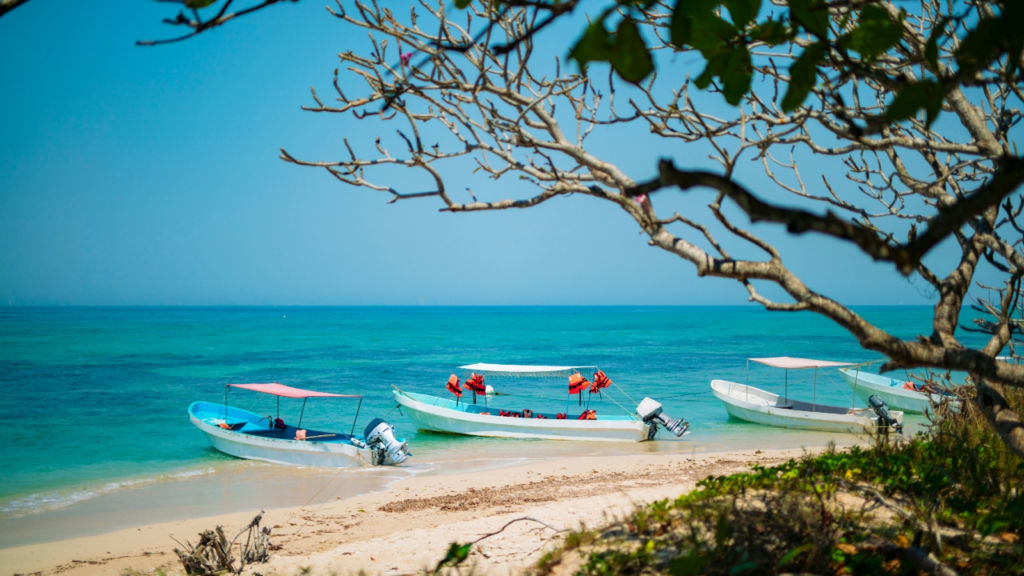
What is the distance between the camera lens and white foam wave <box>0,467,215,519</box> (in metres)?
11.8

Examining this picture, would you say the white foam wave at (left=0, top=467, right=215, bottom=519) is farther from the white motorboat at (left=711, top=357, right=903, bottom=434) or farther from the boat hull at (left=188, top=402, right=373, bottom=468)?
the white motorboat at (left=711, top=357, right=903, bottom=434)

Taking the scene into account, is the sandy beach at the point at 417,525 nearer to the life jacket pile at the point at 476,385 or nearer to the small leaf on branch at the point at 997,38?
the small leaf on branch at the point at 997,38

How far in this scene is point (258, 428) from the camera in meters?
17.7

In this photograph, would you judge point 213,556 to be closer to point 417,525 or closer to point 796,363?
point 417,525

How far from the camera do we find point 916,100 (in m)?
2.02

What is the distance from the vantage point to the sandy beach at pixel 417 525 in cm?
664

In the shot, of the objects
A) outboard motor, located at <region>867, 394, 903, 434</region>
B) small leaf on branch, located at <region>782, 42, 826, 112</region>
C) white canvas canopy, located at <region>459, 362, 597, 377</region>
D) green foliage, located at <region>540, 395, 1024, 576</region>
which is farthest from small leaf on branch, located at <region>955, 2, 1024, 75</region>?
outboard motor, located at <region>867, 394, 903, 434</region>

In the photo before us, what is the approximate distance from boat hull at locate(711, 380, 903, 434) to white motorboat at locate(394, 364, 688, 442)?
12.9ft

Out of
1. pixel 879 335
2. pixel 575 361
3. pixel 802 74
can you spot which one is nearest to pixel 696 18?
pixel 802 74

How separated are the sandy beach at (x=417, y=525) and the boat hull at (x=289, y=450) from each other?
173 cm

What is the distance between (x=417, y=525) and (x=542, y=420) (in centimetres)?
907

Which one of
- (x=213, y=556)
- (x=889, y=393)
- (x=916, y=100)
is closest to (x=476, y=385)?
(x=213, y=556)

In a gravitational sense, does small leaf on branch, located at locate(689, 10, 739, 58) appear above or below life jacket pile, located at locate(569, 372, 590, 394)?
above

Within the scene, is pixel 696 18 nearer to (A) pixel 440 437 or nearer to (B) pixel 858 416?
(A) pixel 440 437
